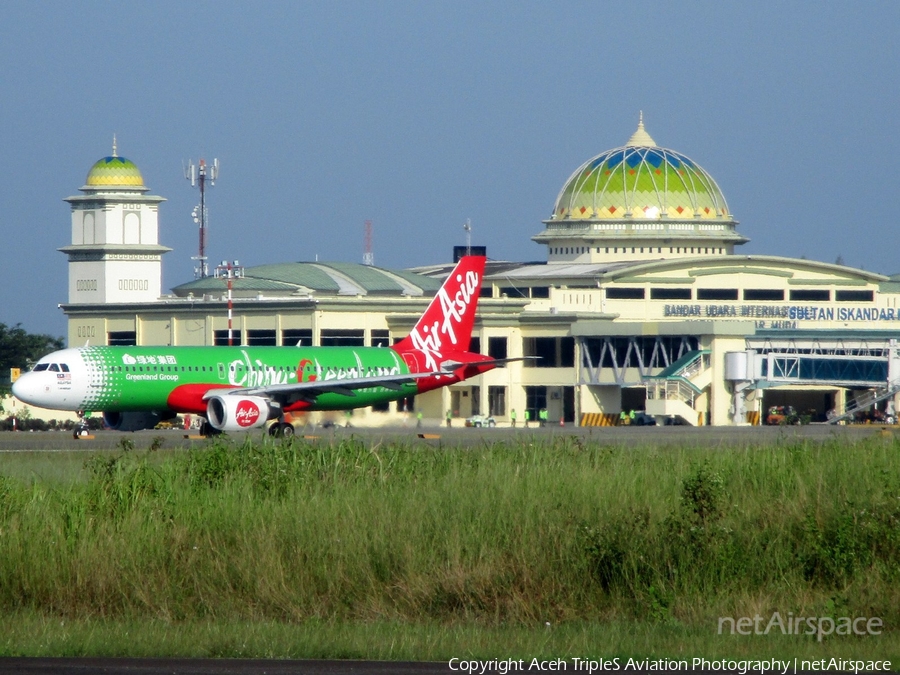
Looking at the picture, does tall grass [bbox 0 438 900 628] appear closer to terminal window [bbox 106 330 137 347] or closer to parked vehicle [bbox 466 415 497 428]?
parked vehicle [bbox 466 415 497 428]

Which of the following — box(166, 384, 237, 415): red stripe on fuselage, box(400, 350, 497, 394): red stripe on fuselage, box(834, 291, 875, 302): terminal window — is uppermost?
box(834, 291, 875, 302): terminal window

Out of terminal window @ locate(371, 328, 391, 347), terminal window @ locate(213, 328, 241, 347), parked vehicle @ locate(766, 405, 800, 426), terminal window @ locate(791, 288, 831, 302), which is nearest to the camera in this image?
parked vehicle @ locate(766, 405, 800, 426)

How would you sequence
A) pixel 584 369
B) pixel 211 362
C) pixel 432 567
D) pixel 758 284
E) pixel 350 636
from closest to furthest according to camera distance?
1. pixel 350 636
2. pixel 432 567
3. pixel 211 362
4. pixel 584 369
5. pixel 758 284

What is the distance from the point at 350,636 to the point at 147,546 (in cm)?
420

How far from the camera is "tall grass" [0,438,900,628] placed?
18.4 metres

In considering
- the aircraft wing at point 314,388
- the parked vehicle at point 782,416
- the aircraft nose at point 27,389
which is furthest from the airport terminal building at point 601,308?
the aircraft nose at point 27,389

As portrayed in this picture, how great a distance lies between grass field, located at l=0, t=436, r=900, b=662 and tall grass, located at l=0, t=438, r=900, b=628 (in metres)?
0.03

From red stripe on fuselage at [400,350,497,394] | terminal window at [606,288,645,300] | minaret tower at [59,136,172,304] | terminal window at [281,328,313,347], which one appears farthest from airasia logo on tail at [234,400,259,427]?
minaret tower at [59,136,172,304]

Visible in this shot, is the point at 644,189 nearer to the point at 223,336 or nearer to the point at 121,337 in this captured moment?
the point at 223,336

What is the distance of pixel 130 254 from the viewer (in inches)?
4200

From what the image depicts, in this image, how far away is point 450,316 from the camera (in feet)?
186

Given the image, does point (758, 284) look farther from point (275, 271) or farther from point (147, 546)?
point (147, 546)

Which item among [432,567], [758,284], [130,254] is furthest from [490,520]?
[130,254]

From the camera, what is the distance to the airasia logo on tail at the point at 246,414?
48094mm
